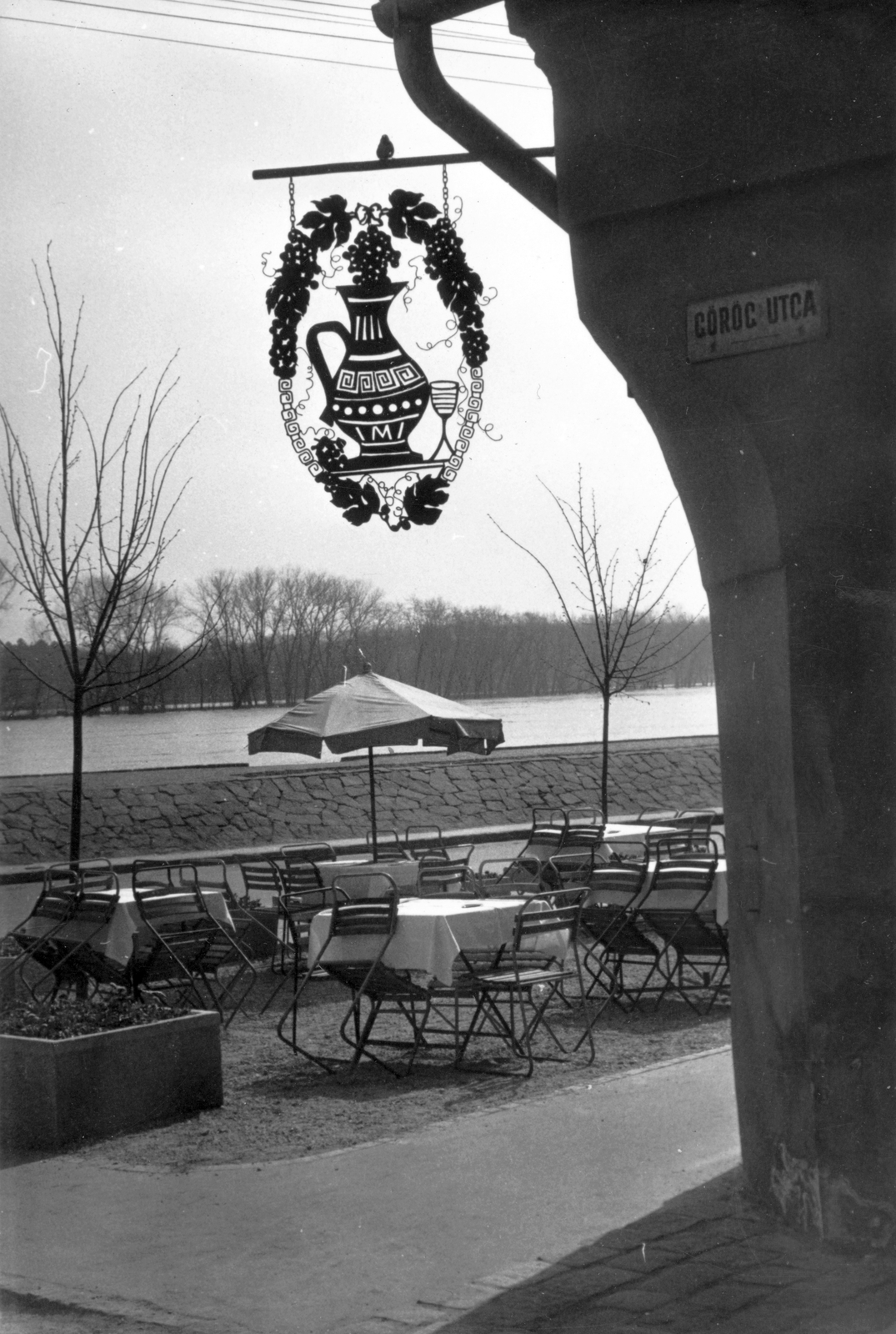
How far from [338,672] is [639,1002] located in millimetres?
8934

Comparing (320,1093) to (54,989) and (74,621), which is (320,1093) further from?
(74,621)

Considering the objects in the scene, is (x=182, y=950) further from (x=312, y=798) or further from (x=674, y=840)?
(x=312, y=798)

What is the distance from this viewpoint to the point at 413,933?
8.26 meters

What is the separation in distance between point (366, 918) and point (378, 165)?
4091mm

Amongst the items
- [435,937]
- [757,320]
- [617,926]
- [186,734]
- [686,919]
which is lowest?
[617,926]

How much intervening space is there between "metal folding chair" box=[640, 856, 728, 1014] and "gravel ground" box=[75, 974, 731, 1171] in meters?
0.28

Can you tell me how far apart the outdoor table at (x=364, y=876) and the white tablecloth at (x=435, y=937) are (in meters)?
2.87

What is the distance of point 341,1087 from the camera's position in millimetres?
7773

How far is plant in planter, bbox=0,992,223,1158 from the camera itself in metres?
6.53

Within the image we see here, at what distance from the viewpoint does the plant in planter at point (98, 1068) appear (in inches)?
257

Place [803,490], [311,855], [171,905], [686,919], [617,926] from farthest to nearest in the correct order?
1. [311,855]
2. [617,926]
3. [171,905]
4. [686,919]
5. [803,490]

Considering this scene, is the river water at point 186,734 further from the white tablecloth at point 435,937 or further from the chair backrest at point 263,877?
the white tablecloth at point 435,937

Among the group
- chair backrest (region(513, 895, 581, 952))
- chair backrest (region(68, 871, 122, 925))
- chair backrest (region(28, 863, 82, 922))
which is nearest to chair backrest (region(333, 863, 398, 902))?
chair backrest (region(28, 863, 82, 922))

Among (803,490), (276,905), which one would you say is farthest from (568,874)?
(803,490)
